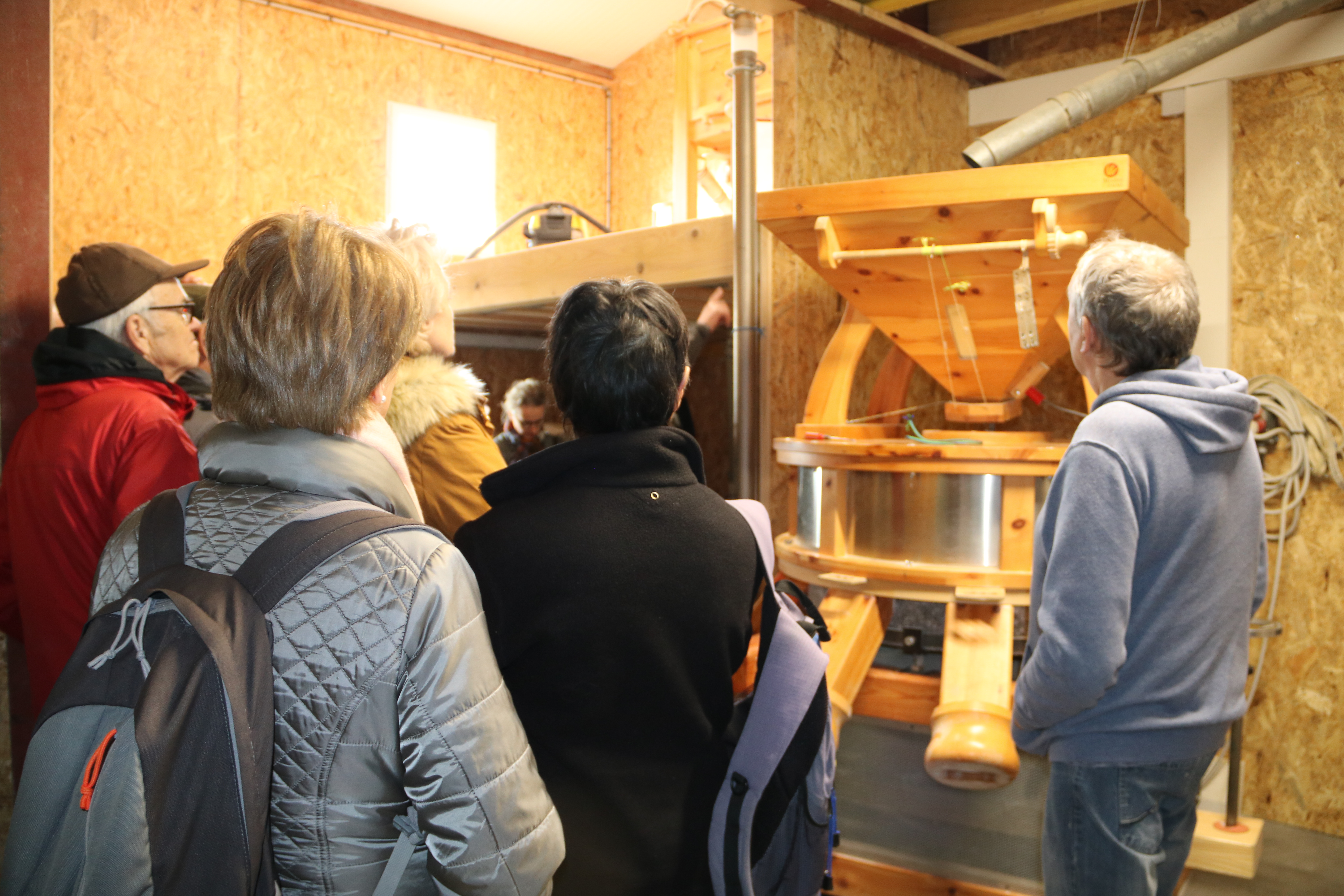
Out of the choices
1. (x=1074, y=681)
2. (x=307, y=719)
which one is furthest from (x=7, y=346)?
(x=1074, y=681)

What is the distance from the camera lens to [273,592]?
3.05 ft

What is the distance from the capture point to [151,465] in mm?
1785

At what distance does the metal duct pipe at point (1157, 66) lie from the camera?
2.99 metres

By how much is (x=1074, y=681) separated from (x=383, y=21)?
647cm

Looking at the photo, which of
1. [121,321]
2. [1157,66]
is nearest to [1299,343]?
[1157,66]

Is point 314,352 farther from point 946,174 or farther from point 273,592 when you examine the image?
point 946,174

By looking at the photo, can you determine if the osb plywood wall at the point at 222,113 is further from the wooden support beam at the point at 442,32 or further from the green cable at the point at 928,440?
the green cable at the point at 928,440

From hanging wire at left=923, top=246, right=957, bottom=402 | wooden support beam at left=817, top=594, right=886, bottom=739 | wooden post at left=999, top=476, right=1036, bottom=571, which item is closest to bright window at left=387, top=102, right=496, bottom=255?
hanging wire at left=923, top=246, right=957, bottom=402

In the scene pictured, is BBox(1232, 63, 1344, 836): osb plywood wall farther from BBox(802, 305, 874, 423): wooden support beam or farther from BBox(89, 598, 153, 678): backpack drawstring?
BBox(89, 598, 153, 678): backpack drawstring

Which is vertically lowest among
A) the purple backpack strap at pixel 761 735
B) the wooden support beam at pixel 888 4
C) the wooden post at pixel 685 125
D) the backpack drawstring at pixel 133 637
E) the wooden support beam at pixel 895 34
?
the purple backpack strap at pixel 761 735

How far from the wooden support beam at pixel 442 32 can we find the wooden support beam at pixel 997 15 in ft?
13.1

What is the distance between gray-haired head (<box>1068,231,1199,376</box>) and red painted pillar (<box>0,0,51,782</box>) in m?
2.32

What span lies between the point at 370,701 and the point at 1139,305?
→ 4.50 feet

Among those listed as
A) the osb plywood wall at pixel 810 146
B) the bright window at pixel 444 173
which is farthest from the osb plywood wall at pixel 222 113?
the osb plywood wall at pixel 810 146
